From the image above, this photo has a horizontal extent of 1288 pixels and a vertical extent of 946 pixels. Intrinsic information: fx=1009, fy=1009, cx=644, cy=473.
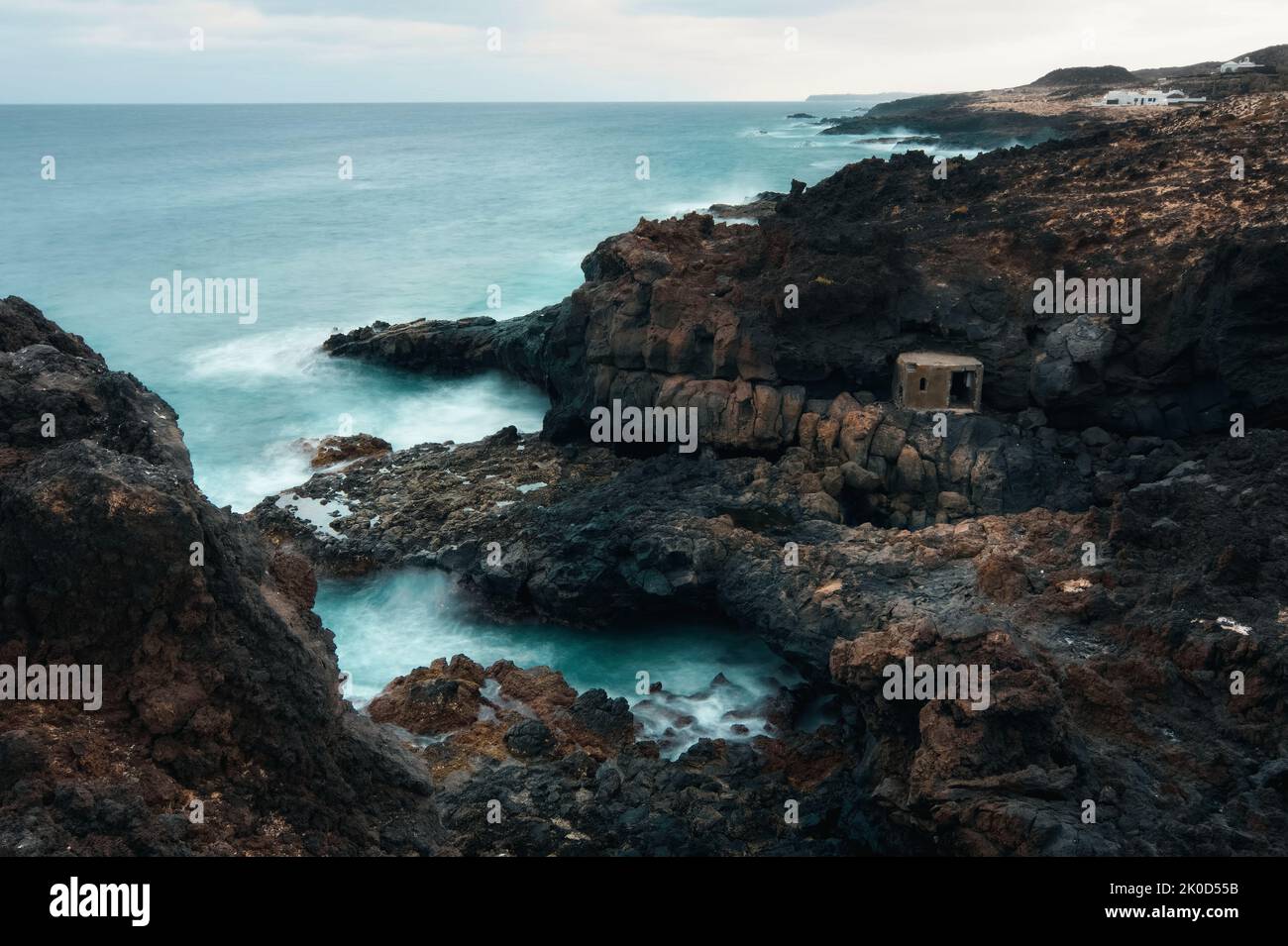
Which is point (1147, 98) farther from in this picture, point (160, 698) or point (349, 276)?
point (160, 698)

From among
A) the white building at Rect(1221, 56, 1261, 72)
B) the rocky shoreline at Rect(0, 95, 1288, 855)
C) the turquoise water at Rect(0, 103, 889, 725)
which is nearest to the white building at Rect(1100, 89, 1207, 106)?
the white building at Rect(1221, 56, 1261, 72)

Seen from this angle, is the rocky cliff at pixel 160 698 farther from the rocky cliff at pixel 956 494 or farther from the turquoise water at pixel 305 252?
the turquoise water at pixel 305 252

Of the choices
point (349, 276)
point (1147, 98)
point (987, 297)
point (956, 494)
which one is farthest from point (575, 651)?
point (1147, 98)

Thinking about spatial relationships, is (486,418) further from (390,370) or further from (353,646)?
(353,646)

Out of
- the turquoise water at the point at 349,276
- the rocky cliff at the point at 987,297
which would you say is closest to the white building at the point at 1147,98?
the turquoise water at the point at 349,276

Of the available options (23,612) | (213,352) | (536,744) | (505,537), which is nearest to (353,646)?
(505,537)

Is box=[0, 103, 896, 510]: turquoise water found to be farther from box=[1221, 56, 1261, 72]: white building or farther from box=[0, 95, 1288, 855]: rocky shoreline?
box=[1221, 56, 1261, 72]: white building
